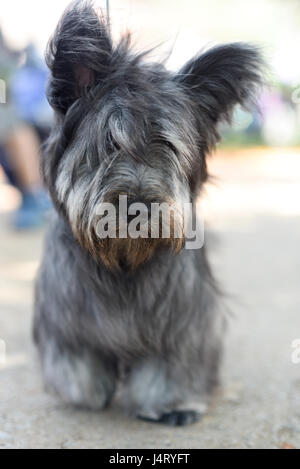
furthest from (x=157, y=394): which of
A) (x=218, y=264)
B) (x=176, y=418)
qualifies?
(x=218, y=264)

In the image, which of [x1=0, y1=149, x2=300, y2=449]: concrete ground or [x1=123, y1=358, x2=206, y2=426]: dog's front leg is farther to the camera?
[x1=123, y1=358, x2=206, y2=426]: dog's front leg

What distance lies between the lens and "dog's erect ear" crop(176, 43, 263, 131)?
329 centimetres

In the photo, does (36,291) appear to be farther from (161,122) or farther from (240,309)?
(240,309)

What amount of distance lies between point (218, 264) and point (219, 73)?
3.67 metres

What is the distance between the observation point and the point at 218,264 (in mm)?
6785

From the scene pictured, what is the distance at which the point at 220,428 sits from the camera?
363 centimetres

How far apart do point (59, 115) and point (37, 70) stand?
4530 millimetres
